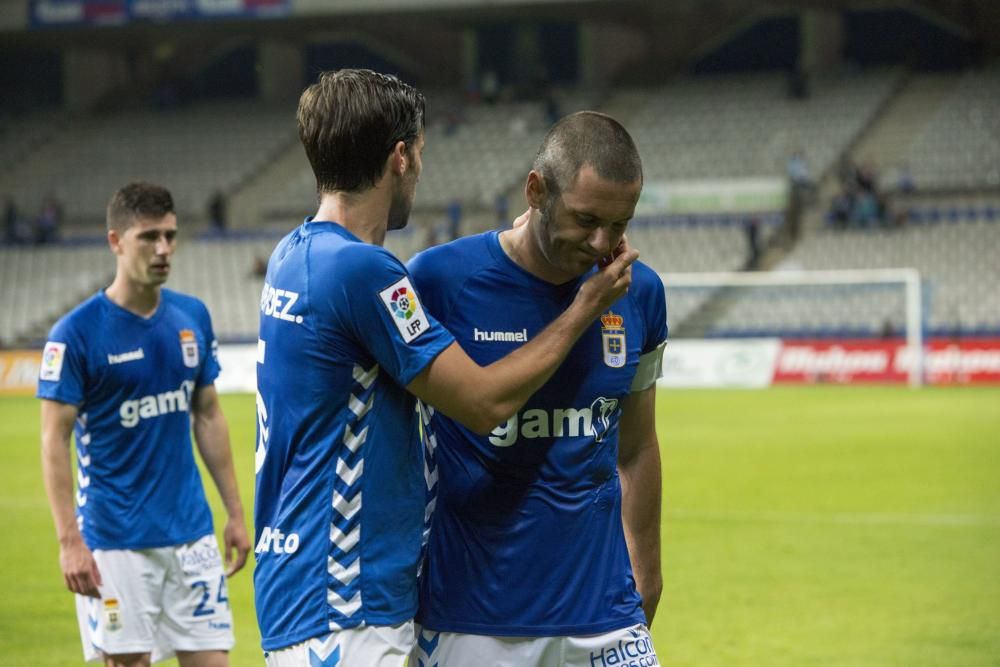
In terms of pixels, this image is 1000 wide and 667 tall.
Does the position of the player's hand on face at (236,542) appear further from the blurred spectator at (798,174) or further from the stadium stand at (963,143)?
the stadium stand at (963,143)

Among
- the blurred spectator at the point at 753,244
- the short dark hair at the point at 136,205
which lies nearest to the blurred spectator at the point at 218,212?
the blurred spectator at the point at 753,244

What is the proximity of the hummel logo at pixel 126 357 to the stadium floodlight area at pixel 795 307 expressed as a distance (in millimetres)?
22785

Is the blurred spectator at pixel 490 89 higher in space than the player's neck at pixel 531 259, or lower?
higher

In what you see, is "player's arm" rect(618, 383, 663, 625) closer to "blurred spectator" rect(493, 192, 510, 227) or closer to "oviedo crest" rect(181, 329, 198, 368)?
"oviedo crest" rect(181, 329, 198, 368)

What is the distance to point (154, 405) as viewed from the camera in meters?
5.61

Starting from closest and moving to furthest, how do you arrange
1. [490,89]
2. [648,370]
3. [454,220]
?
[648,370] < [454,220] < [490,89]

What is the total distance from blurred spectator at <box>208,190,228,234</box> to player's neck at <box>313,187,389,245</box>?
3646cm

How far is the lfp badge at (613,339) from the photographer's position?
345cm

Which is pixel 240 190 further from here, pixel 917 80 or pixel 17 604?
pixel 17 604

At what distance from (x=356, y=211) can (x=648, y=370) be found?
94cm

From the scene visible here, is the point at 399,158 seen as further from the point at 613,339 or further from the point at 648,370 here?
the point at 648,370

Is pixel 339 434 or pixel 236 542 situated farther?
pixel 236 542

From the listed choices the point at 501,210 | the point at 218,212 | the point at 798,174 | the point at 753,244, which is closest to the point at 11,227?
the point at 218,212

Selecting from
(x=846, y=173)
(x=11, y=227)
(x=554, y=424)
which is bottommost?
(x=554, y=424)
